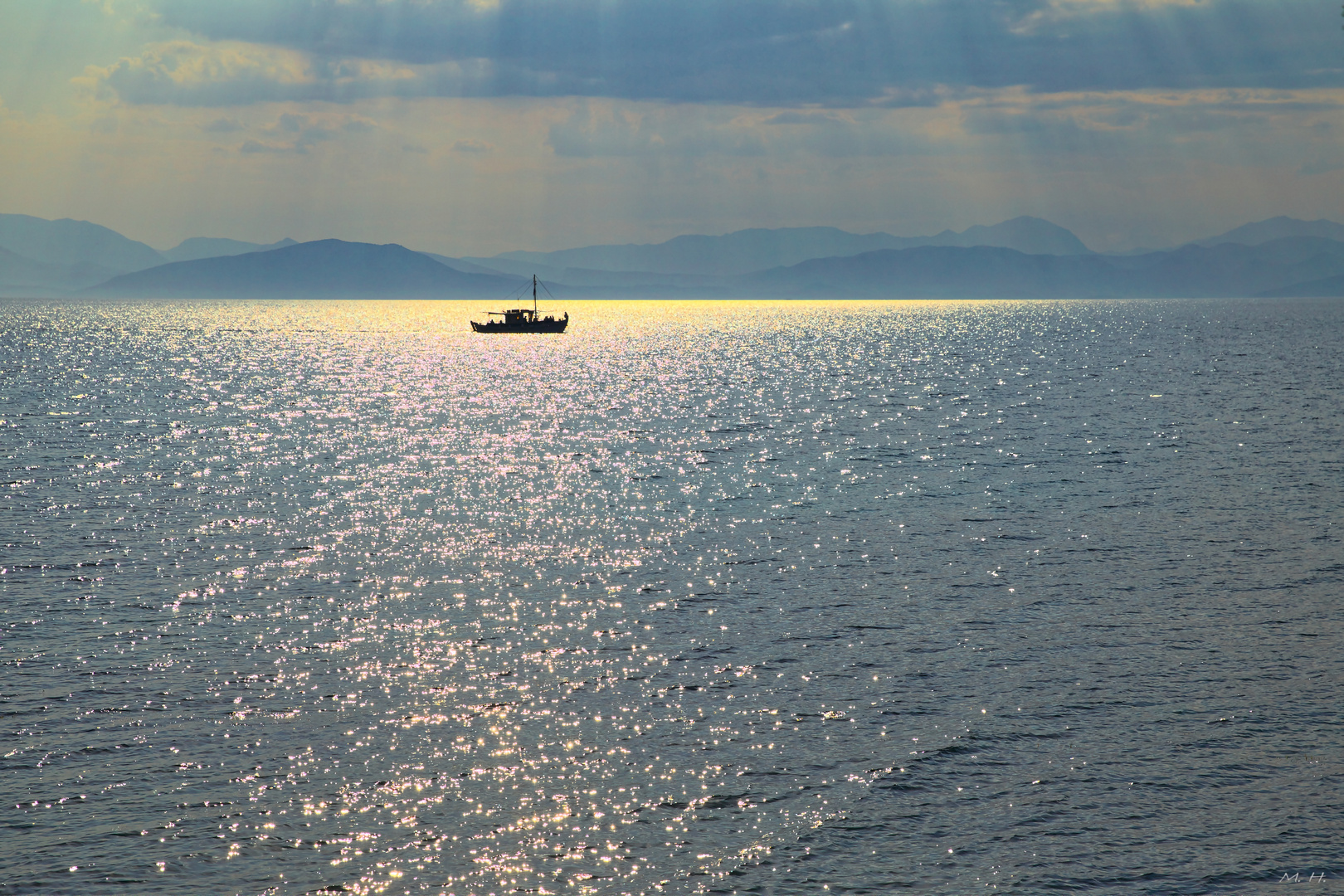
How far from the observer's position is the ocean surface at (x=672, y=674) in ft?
61.6

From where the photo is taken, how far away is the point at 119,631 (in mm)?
30547

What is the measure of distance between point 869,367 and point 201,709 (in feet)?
459

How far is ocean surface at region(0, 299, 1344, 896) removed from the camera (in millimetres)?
18781

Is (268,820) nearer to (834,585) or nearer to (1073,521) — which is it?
(834,585)

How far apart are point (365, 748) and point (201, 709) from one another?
4846 millimetres

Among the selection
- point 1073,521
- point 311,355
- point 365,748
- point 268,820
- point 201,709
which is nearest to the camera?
→ point 268,820

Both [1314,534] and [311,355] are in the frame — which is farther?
[311,355]

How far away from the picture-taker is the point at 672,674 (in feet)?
91.6

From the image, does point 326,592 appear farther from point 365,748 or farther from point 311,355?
point 311,355

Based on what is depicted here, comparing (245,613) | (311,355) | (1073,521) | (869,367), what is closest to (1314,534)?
(1073,521)

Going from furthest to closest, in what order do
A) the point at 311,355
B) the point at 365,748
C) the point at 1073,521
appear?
the point at 311,355
the point at 1073,521
the point at 365,748

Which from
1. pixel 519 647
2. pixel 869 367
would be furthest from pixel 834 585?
pixel 869 367

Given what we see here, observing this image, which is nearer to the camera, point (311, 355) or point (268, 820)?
point (268, 820)

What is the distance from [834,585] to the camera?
121ft
